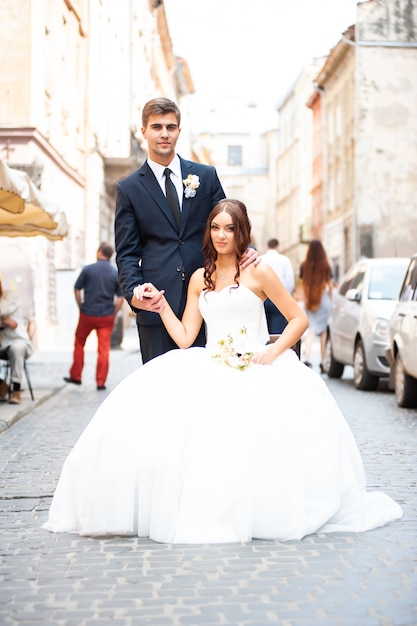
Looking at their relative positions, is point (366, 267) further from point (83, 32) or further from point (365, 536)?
point (83, 32)

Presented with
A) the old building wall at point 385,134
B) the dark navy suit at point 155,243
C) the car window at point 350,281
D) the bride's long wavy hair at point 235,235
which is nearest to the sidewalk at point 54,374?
the car window at point 350,281

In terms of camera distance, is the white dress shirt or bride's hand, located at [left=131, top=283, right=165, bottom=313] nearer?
bride's hand, located at [left=131, top=283, right=165, bottom=313]

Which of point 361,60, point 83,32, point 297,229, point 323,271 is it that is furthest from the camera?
point 297,229

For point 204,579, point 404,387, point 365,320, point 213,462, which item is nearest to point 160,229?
point 213,462

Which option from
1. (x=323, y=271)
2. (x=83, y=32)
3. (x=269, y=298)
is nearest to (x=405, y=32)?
(x=83, y=32)

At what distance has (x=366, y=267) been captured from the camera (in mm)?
15352

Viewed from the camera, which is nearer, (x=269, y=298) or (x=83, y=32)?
(x=269, y=298)

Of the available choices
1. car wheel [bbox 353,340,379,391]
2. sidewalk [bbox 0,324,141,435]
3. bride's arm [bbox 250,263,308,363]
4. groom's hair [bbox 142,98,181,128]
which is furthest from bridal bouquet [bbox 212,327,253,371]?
car wheel [bbox 353,340,379,391]

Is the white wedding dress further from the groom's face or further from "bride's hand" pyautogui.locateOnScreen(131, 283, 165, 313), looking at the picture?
the groom's face

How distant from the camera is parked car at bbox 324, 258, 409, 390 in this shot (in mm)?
13820

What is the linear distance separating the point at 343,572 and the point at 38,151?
1858 centimetres

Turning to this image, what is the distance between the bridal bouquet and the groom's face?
108 centimetres

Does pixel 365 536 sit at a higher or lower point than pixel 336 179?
lower

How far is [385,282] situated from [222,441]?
A: 33.1ft
